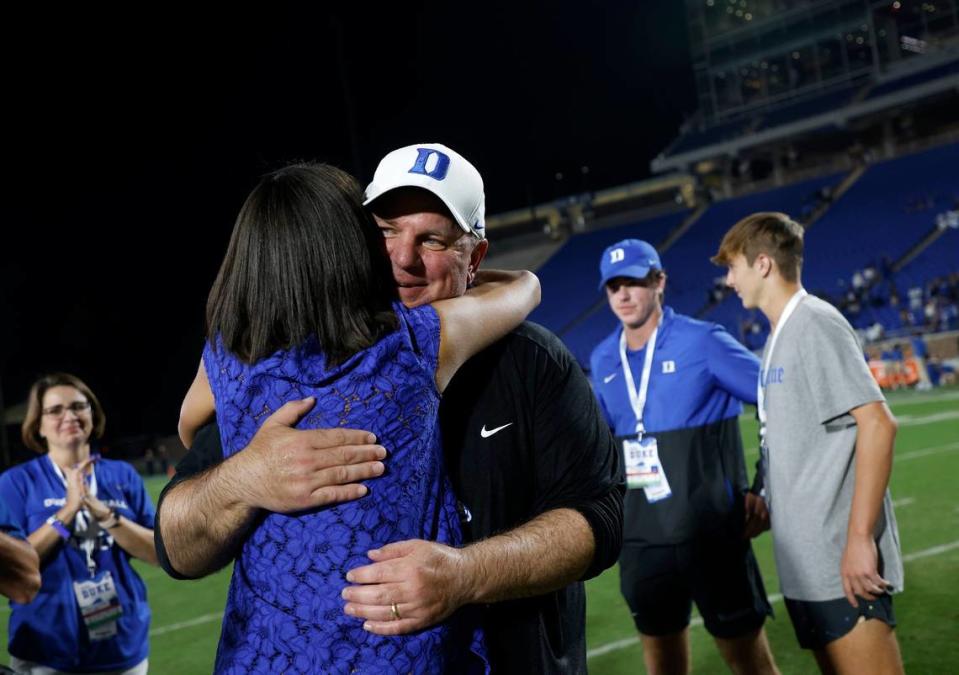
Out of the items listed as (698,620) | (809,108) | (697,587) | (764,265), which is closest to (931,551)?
(698,620)

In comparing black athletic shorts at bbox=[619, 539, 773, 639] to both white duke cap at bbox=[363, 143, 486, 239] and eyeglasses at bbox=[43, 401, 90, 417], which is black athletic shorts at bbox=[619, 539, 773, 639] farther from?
eyeglasses at bbox=[43, 401, 90, 417]

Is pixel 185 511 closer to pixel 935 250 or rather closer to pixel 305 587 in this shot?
pixel 305 587

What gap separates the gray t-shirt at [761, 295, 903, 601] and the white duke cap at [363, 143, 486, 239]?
65.5 inches

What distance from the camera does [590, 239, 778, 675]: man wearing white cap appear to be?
388 cm

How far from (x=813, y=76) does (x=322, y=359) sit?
37.9 metres

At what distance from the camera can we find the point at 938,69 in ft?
101

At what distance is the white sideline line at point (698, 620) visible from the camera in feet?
18.6

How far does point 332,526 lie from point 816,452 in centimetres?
212

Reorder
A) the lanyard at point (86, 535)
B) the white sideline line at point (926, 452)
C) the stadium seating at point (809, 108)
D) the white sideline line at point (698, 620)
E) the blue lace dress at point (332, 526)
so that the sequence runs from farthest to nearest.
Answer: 1. the stadium seating at point (809, 108)
2. the white sideline line at point (926, 452)
3. the white sideline line at point (698, 620)
4. the lanyard at point (86, 535)
5. the blue lace dress at point (332, 526)

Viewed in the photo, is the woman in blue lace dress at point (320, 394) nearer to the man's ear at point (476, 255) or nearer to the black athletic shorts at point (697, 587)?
the man's ear at point (476, 255)

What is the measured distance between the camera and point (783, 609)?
6.18 meters

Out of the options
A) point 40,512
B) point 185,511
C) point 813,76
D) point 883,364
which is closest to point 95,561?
point 40,512

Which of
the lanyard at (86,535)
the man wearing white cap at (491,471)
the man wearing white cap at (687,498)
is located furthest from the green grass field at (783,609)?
the man wearing white cap at (491,471)

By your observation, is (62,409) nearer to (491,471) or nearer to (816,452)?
(491,471)
